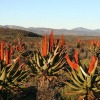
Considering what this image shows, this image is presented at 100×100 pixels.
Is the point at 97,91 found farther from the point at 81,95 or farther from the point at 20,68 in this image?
the point at 20,68

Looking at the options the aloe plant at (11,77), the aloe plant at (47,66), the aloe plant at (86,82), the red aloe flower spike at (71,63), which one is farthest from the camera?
the aloe plant at (47,66)

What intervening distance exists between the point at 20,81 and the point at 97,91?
2.49 metres

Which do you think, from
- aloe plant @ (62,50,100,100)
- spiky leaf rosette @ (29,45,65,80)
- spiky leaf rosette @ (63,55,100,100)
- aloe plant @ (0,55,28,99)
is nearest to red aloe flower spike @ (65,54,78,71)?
aloe plant @ (62,50,100,100)

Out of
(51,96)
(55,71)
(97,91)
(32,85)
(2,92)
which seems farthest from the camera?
(32,85)

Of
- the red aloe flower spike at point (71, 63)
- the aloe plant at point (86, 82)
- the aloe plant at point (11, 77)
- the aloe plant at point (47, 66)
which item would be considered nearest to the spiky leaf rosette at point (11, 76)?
the aloe plant at point (11, 77)

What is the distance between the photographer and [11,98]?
10641 millimetres

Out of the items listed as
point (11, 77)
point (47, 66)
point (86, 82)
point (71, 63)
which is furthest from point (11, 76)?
point (47, 66)

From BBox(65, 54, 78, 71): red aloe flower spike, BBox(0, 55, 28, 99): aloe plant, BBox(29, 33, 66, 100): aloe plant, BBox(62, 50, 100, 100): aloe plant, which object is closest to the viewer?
BBox(65, 54, 78, 71): red aloe flower spike

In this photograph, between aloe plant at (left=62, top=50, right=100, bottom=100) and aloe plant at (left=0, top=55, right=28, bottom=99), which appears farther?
aloe plant at (left=0, top=55, right=28, bottom=99)

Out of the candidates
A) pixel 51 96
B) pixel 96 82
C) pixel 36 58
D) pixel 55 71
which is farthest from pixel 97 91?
pixel 36 58

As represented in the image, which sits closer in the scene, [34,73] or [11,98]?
[11,98]

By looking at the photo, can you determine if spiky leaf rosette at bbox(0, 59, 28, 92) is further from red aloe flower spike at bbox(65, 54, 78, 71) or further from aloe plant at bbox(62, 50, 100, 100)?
red aloe flower spike at bbox(65, 54, 78, 71)

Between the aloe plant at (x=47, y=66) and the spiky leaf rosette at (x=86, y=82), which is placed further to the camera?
the aloe plant at (x=47, y=66)

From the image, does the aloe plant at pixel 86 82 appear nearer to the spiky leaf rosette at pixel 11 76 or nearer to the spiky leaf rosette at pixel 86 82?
the spiky leaf rosette at pixel 86 82
